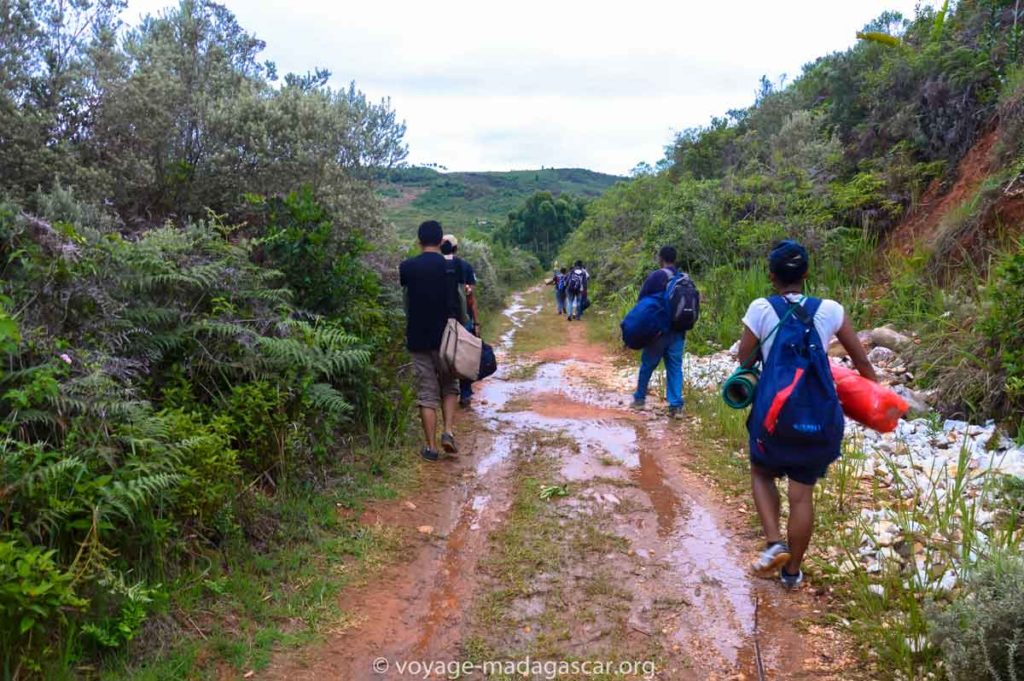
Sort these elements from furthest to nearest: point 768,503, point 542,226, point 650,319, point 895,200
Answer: point 542,226 → point 895,200 → point 650,319 → point 768,503

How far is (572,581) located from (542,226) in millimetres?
53414

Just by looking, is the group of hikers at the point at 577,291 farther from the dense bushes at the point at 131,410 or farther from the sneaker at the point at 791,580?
the sneaker at the point at 791,580

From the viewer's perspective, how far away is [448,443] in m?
6.20

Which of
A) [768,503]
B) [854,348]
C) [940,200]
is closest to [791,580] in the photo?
[768,503]

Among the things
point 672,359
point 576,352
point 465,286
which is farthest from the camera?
point 576,352

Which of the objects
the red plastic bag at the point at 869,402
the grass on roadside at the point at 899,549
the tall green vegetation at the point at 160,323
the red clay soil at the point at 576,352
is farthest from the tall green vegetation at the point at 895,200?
the tall green vegetation at the point at 160,323

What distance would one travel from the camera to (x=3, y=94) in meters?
5.73

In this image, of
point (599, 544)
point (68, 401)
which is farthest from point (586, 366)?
point (68, 401)

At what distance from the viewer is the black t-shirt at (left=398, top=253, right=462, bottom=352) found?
6.04 m

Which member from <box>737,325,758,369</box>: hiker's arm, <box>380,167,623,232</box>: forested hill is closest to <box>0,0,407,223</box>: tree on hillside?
<box>737,325,758,369</box>: hiker's arm

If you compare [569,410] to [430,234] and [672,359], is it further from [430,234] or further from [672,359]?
[430,234]

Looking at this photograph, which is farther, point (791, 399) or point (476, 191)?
point (476, 191)

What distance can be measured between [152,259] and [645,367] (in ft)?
18.1

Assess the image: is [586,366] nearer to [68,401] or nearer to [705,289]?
[705,289]
